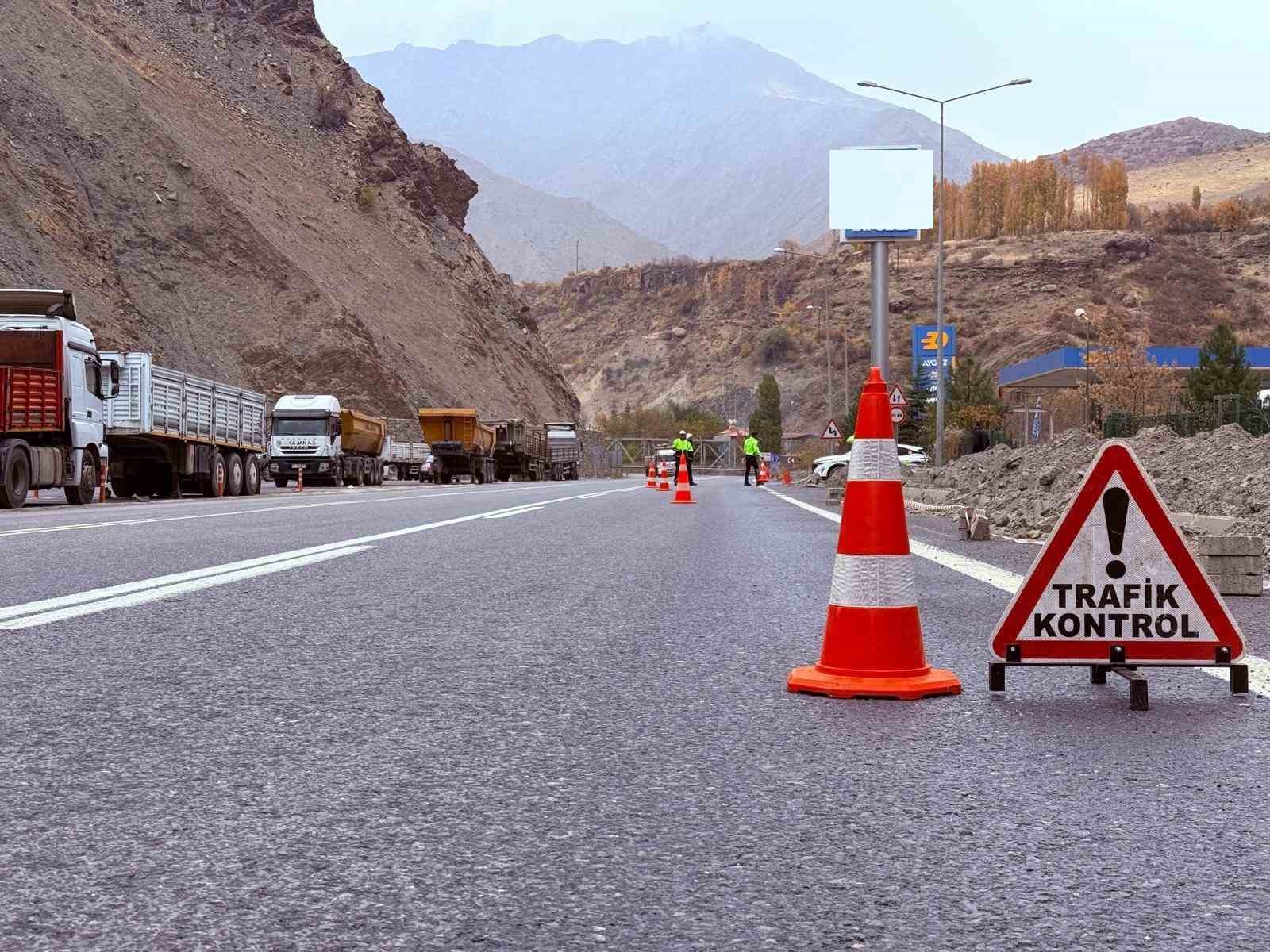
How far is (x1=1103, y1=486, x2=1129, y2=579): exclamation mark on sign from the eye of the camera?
484 centimetres

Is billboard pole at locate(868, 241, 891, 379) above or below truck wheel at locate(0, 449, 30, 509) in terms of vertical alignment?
above

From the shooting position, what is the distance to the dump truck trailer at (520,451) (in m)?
57.4

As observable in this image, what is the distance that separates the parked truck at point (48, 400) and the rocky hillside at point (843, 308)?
84.1 meters

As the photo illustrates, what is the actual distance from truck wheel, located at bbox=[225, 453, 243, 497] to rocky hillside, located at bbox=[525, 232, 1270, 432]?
2999 inches

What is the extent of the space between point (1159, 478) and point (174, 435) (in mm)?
19006

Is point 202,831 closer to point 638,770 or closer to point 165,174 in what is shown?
point 638,770

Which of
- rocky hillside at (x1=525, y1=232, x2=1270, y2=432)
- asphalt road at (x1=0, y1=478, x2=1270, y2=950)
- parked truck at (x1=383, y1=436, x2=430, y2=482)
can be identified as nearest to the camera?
asphalt road at (x1=0, y1=478, x2=1270, y2=950)

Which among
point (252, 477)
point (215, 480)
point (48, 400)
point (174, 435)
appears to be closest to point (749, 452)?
point (252, 477)

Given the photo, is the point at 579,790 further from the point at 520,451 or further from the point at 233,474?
the point at 520,451

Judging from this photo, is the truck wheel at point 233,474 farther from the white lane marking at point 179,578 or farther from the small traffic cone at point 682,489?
the white lane marking at point 179,578

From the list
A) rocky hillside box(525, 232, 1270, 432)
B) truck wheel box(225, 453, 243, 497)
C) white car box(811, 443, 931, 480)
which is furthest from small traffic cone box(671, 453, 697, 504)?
rocky hillside box(525, 232, 1270, 432)

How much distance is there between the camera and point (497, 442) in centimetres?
5722

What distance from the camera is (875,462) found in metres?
5.29

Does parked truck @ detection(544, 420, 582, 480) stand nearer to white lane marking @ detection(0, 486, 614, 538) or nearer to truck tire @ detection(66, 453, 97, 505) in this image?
white lane marking @ detection(0, 486, 614, 538)
